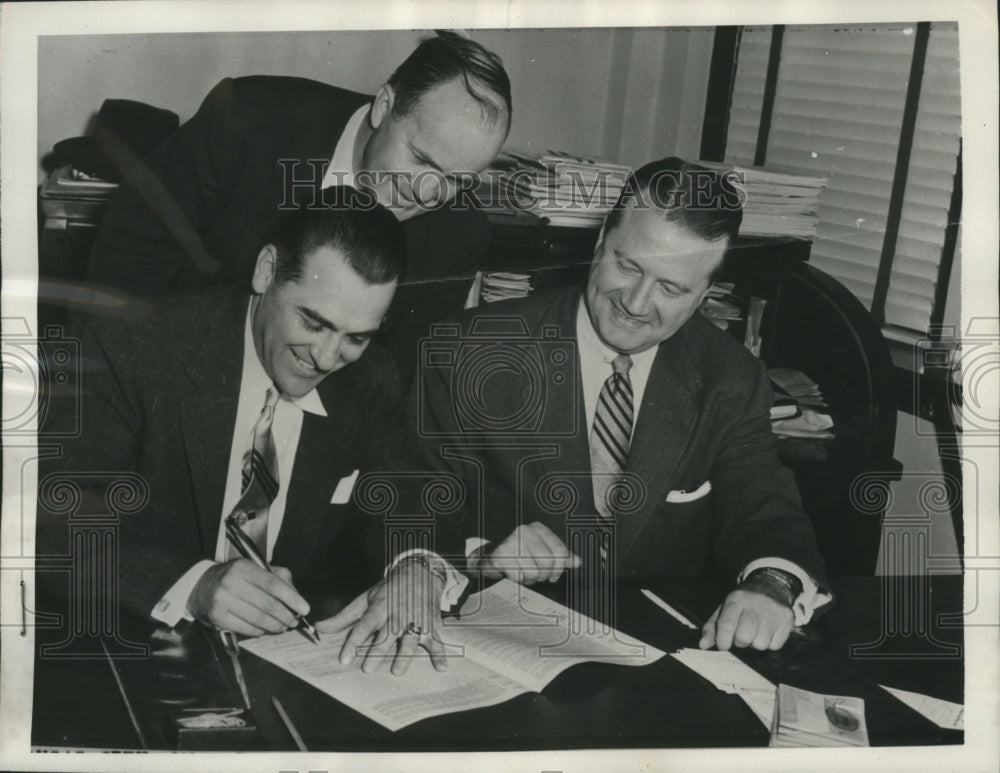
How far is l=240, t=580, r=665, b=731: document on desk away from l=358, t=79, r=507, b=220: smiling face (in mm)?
736


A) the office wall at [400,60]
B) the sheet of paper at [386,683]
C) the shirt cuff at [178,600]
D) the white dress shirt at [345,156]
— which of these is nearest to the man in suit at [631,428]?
the office wall at [400,60]

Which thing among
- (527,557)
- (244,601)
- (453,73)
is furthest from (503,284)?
(244,601)

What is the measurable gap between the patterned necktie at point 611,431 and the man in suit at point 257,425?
0.35 m

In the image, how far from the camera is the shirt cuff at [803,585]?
1.87 metres

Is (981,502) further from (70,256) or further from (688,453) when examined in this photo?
(70,256)

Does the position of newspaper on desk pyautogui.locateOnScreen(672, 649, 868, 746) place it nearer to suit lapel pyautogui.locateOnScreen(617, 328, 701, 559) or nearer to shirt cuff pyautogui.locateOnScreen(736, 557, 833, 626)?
shirt cuff pyautogui.locateOnScreen(736, 557, 833, 626)

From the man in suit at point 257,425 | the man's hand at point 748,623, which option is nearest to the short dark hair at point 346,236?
the man in suit at point 257,425

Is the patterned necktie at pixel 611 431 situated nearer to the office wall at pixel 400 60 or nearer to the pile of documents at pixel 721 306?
the pile of documents at pixel 721 306

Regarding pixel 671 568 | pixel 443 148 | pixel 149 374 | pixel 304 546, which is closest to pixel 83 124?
pixel 149 374

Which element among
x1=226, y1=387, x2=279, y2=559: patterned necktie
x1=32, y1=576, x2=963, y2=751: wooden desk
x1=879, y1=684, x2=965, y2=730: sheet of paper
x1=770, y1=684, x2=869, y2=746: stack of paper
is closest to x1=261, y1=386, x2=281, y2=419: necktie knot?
x1=226, y1=387, x2=279, y2=559: patterned necktie

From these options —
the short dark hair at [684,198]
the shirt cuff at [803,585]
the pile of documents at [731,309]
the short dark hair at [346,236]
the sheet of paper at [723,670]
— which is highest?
the short dark hair at [684,198]

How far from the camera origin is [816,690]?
1789 millimetres

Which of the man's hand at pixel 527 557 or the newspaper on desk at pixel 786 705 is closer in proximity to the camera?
the newspaper on desk at pixel 786 705

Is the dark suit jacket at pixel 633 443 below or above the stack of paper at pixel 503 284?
below
